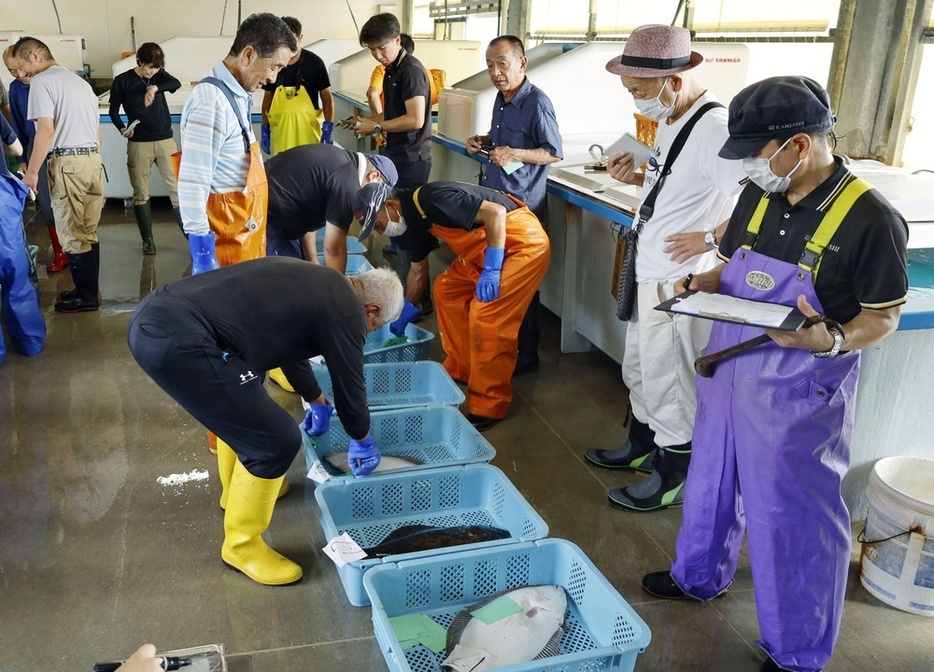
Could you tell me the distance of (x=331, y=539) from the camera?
2244mm

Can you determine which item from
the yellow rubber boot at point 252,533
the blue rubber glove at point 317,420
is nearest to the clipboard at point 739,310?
the yellow rubber boot at point 252,533

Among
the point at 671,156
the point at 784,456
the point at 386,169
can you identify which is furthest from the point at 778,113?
the point at 386,169

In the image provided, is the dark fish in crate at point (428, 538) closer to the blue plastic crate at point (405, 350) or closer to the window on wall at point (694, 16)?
the blue plastic crate at point (405, 350)

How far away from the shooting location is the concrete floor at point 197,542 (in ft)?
6.92

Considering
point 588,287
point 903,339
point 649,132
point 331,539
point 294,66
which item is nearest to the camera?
point 331,539

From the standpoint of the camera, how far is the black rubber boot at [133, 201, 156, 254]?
5625 mm

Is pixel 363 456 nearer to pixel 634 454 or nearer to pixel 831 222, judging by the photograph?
pixel 634 454

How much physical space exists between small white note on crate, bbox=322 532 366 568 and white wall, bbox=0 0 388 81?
30.6 ft

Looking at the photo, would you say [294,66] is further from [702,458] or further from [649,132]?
[702,458]

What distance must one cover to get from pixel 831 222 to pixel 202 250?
1.93 m

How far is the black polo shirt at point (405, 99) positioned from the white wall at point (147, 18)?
6468 millimetres

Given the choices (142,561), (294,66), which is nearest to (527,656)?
(142,561)

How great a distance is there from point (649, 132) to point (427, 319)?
193 cm

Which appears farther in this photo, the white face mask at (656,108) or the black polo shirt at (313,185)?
the black polo shirt at (313,185)
